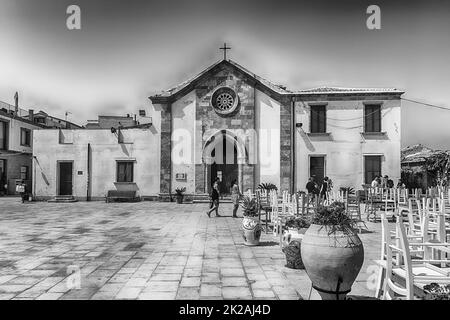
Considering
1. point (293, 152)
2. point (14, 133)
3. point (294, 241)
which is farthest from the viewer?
point (14, 133)

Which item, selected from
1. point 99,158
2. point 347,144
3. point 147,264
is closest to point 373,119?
point 347,144

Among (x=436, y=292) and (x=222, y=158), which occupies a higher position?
(x=222, y=158)

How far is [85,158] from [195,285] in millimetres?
19004

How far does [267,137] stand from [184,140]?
5062 millimetres

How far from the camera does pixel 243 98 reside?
21500 millimetres

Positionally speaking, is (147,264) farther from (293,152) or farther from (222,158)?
(293,152)

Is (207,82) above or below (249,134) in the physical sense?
above

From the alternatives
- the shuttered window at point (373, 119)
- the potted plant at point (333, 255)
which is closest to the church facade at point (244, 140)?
the shuttered window at point (373, 119)

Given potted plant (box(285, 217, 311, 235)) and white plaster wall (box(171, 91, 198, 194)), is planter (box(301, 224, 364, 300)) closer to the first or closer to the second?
potted plant (box(285, 217, 311, 235))

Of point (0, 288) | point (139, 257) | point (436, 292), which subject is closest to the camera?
point (436, 292)

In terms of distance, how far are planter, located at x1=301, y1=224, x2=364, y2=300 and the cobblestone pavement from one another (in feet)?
1.00

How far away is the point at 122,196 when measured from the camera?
69.8ft
